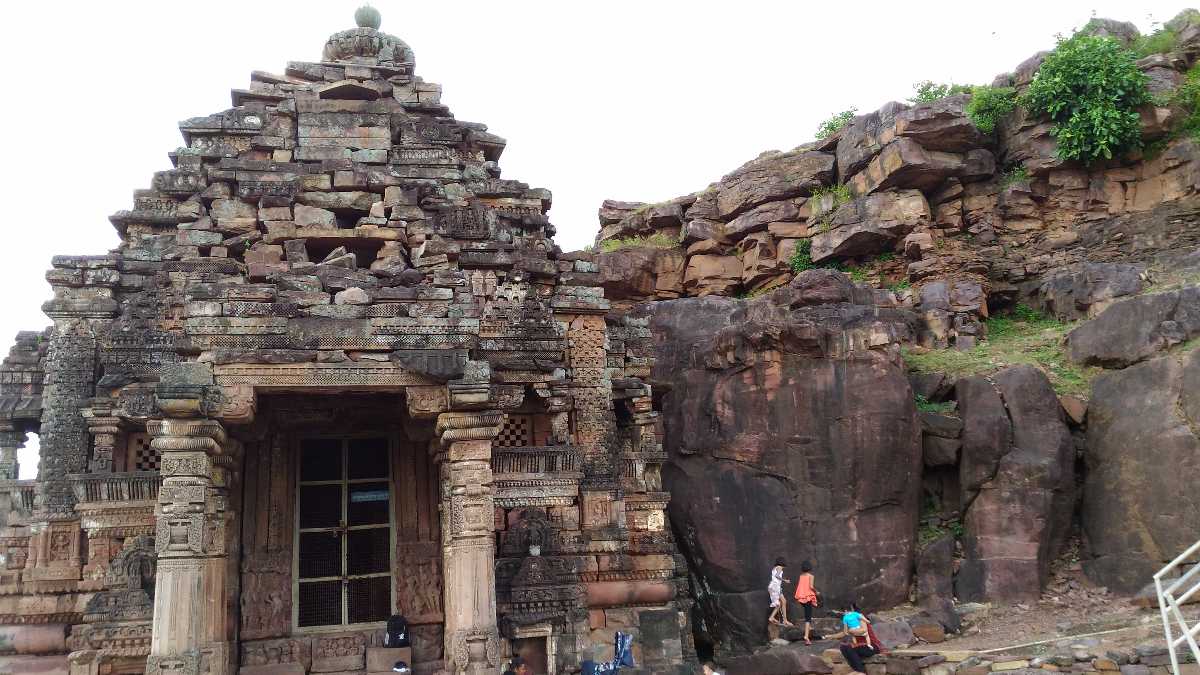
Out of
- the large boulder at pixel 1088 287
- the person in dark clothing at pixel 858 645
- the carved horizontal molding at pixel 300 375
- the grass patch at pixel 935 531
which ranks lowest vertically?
the person in dark clothing at pixel 858 645

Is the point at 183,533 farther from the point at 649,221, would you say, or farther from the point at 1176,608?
the point at 649,221

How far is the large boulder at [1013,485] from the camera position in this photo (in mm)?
13781

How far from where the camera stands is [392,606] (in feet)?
37.6

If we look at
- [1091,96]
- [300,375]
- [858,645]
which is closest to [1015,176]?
[1091,96]

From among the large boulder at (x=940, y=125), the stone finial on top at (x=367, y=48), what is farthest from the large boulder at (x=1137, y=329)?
the stone finial on top at (x=367, y=48)

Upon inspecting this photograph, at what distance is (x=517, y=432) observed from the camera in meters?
12.2

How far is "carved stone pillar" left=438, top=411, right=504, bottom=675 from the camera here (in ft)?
29.8

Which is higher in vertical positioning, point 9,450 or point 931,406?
point 931,406

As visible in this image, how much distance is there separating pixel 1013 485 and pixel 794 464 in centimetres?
338

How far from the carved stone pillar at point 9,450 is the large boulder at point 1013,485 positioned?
13.5 meters

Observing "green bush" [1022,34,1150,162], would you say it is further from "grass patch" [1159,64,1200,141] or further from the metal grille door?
the metal grille door

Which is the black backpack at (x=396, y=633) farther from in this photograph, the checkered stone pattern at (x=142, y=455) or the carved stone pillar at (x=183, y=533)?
the checkered stone pattern at (x=142, y=455)

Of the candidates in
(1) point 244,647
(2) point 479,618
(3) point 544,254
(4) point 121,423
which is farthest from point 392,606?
(3) point 544,254

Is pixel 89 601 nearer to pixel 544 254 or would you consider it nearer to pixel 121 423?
pixel 121 423
